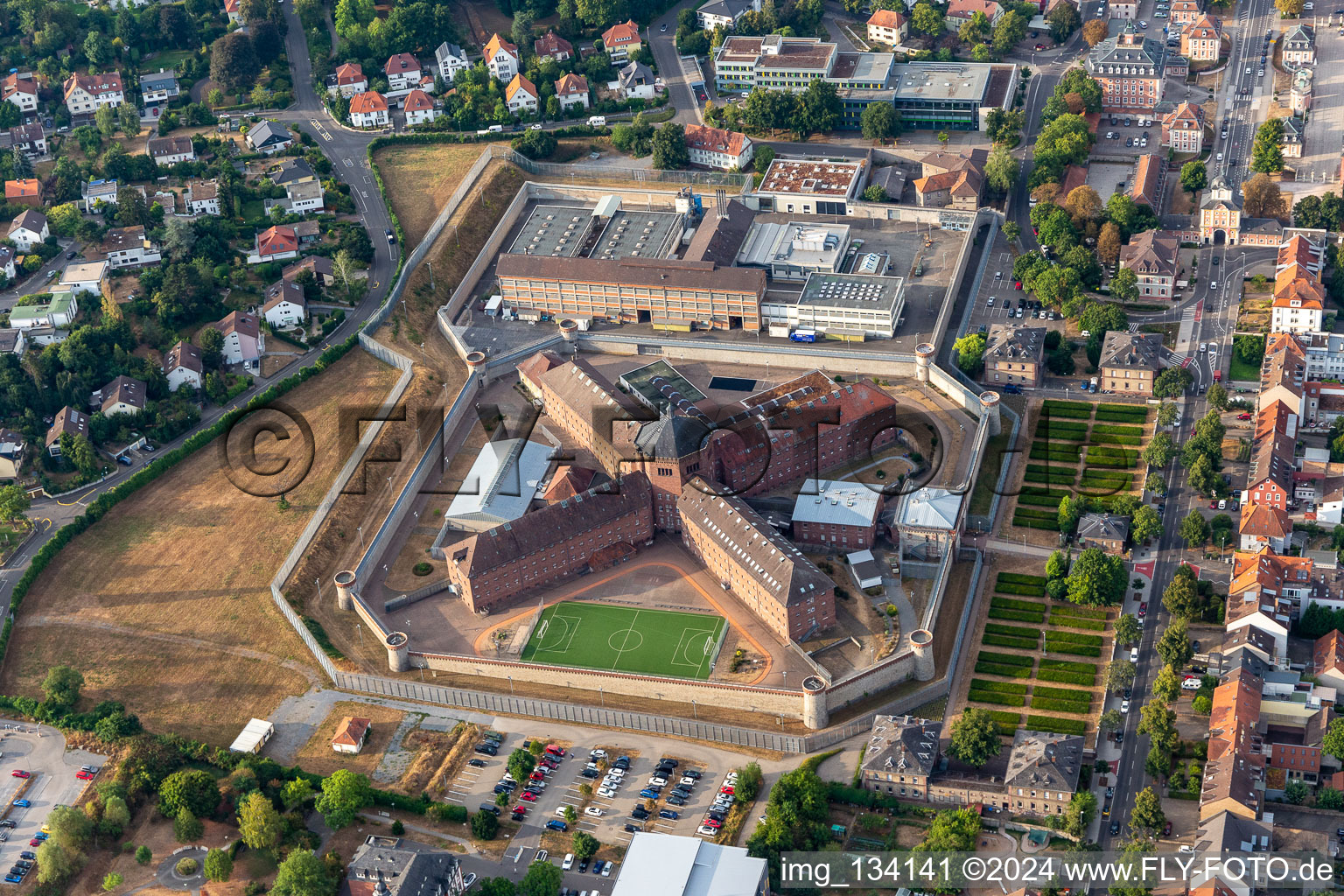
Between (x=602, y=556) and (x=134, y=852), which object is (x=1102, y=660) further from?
(x=134, y=852)

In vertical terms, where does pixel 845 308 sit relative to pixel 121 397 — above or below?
below

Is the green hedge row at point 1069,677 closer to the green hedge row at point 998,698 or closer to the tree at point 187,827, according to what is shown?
the green hedge row at point 998,698

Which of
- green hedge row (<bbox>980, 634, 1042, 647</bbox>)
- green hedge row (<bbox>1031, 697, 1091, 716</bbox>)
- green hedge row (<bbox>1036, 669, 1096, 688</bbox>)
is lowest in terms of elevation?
green hedge row (<bbox>980, 634, 1042, 647</bbox>)

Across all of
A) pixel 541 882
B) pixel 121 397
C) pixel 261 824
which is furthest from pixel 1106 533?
pixel 121 397

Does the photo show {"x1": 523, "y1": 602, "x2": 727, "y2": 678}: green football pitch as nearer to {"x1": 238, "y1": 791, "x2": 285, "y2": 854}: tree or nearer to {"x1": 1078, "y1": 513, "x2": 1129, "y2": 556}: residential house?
{"x1": 238, "y1": 791, "x2": 285, "y2": 854}: tree

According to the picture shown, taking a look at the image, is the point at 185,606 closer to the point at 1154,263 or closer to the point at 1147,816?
the point at 1147,816

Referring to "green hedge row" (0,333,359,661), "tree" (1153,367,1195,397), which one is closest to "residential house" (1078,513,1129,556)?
"tree" (1153,367,1195,397)
